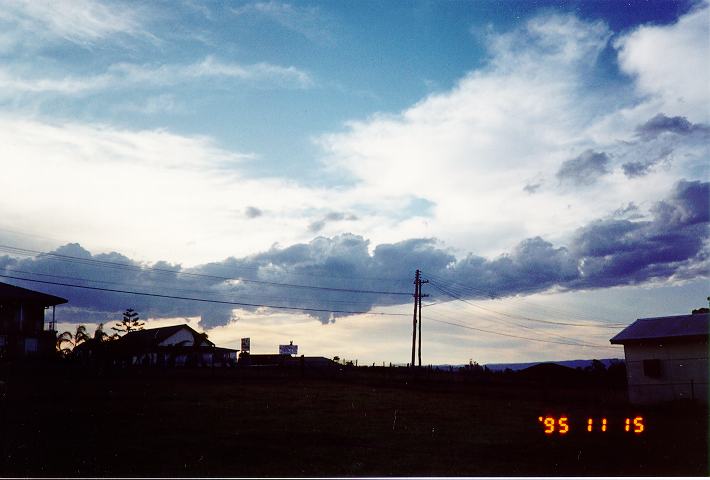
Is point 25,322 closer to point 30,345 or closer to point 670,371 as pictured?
point 30,345

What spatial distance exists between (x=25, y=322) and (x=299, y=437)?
4967cm

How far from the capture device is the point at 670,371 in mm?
38656

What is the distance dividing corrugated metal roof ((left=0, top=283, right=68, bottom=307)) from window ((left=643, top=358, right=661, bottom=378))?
181ft

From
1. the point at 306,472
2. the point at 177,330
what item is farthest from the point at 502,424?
the point at 177,330

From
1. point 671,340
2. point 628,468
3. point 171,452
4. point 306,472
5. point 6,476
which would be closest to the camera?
point 6,476

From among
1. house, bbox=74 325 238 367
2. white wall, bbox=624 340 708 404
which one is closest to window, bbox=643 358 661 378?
white wall, bbox=624 340 708 404

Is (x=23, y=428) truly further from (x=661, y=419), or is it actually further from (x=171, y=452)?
(x=661, y=419)

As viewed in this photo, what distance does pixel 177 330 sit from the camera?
87.8m

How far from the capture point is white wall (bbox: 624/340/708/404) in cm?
3716

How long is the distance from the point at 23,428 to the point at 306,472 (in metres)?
11.5

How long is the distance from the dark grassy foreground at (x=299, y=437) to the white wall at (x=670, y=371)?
3039 millimetres

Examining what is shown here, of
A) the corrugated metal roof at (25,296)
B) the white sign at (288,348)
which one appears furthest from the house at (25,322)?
the white sign at (288,348)

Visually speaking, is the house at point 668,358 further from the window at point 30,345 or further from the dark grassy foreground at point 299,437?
the window at point 30,345

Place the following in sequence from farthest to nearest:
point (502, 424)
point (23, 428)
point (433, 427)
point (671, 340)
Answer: point (671, 340) → point (502, 424) → point (433, 427) → point (23, 428)
